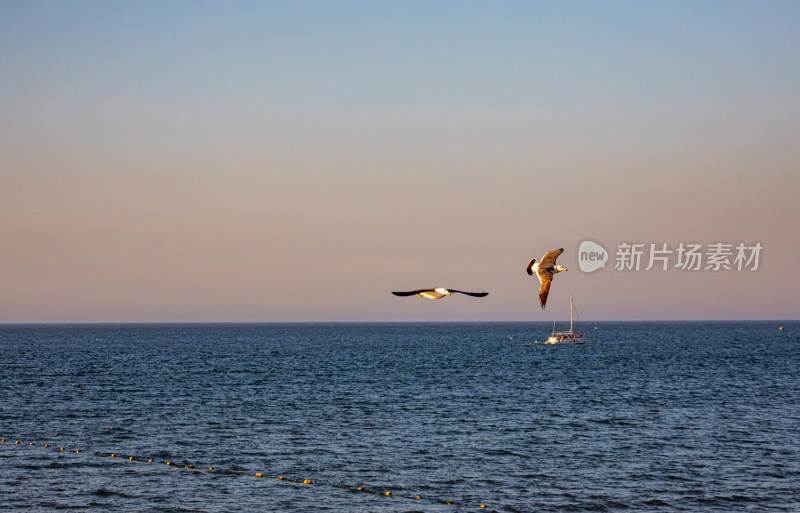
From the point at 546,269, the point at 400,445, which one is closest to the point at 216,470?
the point at 400,445

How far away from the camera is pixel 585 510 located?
4750 centimetres

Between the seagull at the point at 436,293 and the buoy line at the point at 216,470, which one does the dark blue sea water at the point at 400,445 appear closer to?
the buoy line at the point at 216,470

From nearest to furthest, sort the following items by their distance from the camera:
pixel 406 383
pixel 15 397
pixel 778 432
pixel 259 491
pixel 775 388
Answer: pixel 259 491 → pixel 778 432 → pixel 15 397 → pixel 775 388 → pixel 406 383

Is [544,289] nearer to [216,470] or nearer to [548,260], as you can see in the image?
[548,260]

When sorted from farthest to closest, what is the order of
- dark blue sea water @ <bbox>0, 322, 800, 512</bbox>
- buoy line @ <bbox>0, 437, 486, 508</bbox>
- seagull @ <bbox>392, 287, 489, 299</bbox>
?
buoy line @ <bbox>0, 437, 486, 508</bbox> → dark blue sea water @ <bbox>0, 322, 800, 512</bbox> → seagull @ <bbox>392, 287, 489, 299</bbox>

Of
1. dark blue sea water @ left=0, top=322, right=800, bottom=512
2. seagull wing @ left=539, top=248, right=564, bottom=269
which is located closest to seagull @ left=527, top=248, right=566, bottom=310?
seagull wing @ left=539, top=248, right=564, bottom=269

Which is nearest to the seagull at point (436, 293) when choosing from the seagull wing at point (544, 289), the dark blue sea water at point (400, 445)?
the seagull wing at point (544, 289)

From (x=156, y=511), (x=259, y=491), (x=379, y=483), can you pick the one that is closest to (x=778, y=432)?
(x=379, y=483)

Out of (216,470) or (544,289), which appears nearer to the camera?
(544,289)

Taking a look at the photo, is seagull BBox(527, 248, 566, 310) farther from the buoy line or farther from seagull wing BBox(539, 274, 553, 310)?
the buoy line

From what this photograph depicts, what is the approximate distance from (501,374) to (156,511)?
105071 millimetres

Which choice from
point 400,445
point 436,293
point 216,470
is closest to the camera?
point 436,293

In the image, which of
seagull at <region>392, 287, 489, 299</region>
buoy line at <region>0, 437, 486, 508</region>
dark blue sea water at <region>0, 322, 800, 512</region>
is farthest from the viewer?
buoy line at <region>0, 437, 486, 508</region>

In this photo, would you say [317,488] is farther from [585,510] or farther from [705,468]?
[705,468]
